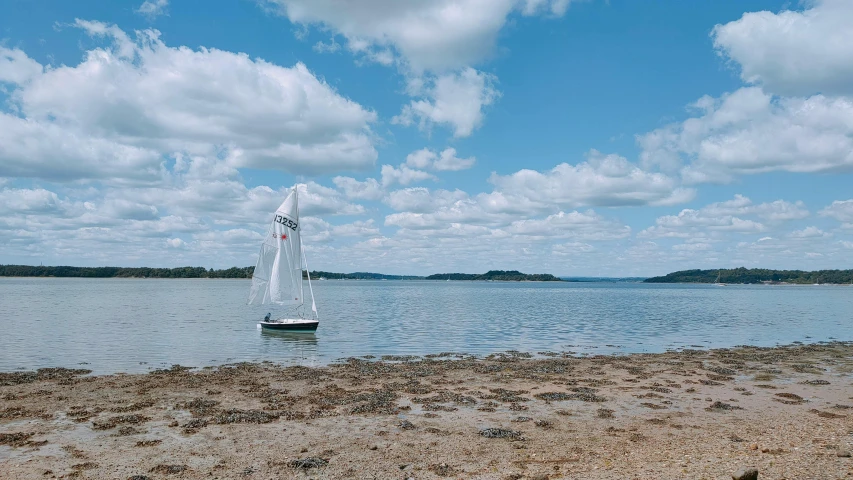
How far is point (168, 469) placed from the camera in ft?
41.8

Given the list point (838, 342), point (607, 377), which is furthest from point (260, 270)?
point (838, 342)

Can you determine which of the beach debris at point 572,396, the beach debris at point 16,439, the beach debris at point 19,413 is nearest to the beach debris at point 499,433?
the beach debris at point 572,396

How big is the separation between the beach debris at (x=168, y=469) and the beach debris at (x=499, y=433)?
7.53m

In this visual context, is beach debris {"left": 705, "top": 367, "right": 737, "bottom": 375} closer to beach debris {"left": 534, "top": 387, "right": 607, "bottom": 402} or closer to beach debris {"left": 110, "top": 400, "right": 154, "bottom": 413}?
beach debris {"left": 534, "top": 387, "right": 607, "bottom": 402}

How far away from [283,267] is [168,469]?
31482 millimetres

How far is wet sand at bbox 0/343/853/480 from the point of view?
12.8 metres

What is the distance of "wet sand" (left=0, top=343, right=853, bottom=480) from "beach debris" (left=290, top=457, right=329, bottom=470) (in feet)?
0.15

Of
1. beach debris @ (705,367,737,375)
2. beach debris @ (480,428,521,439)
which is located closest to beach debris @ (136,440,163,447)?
beach debris @ (480,428,521,439)

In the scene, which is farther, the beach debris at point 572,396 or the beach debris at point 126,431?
the beach debris at point 572,396

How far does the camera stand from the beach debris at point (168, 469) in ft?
41.4

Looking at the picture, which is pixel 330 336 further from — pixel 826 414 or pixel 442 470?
pixel 826 414

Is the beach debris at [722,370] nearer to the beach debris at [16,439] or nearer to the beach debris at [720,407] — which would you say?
the beach debris at [720,407]

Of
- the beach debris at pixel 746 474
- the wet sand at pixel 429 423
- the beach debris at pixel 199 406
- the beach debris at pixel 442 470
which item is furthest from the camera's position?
the beach debris at pixel 199 406

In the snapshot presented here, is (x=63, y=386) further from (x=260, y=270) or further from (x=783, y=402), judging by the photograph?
(x=783, y=402)
